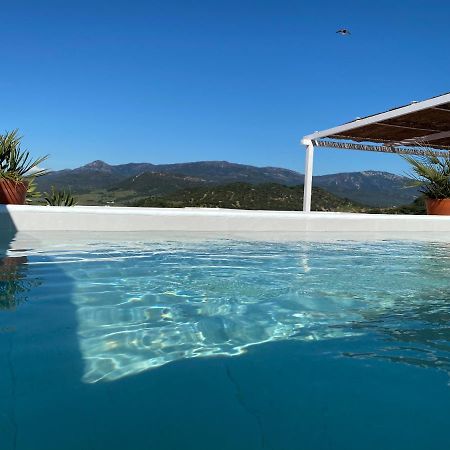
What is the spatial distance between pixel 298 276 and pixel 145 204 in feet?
18.2

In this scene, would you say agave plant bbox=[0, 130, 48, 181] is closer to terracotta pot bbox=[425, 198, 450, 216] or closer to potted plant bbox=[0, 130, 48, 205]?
potted plant bbox=[0, 130, 48, 205]

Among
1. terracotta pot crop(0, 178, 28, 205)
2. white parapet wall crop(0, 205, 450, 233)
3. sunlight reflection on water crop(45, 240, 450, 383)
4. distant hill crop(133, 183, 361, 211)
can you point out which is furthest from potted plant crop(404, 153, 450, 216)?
terracotta pot crop(0, 178, 28, 205)

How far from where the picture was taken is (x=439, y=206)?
9242 mm

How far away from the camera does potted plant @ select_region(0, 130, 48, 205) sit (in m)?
6.04

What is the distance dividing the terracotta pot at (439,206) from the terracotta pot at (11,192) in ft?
25.6

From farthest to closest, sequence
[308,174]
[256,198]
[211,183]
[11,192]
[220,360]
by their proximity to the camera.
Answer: [211,183], [256,198], [308,174], [11,192], [220,360]

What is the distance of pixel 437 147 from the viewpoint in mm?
12250

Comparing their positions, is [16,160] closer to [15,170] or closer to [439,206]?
[15,170]

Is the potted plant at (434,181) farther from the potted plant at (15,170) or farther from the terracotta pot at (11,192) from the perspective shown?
the terracotta pot at (11,192)

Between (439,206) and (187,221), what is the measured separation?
564 centimetres

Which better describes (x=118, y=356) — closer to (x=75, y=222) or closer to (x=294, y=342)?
(x=294, y=342)

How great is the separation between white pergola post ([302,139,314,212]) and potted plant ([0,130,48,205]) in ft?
18.6

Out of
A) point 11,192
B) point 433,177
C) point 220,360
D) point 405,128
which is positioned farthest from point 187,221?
point 405,128

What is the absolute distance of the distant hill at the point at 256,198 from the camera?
1010cm
